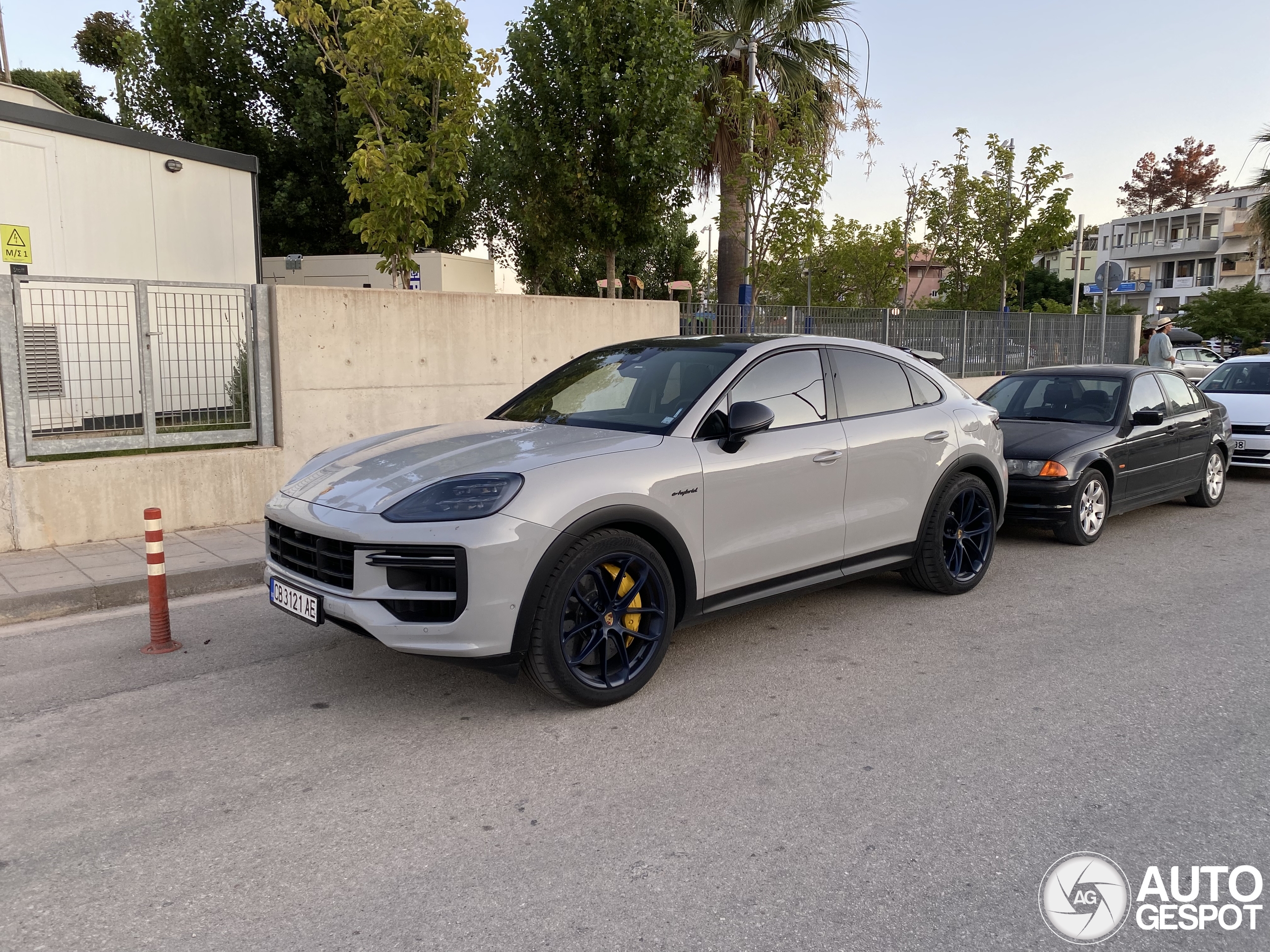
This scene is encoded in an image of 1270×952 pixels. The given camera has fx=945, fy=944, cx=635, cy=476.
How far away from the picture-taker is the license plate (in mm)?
4059

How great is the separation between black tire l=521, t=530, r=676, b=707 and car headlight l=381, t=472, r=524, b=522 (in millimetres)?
363

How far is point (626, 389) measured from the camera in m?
5.15

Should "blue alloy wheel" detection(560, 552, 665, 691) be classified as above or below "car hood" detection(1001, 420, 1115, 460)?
below

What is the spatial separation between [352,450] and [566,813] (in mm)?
2448

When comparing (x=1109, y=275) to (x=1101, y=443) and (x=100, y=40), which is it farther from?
(x=100, y=40)

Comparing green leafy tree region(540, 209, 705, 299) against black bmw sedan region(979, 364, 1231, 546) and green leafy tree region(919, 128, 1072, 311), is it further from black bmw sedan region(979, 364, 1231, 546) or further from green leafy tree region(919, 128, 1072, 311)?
black bmw sedan region(979, 364, 1231, 546)

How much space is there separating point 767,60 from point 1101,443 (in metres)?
15.1

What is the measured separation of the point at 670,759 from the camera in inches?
147

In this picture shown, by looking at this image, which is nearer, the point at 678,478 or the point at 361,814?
the point at 361,814

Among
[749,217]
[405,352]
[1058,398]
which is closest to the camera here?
[1058,398]

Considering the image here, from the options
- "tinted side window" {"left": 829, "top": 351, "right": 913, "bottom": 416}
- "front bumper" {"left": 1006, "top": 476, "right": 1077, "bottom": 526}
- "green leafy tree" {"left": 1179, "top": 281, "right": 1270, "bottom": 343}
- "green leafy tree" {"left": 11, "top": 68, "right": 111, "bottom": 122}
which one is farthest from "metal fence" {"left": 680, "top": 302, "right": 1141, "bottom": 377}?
"green leafy tree" {"left": 11, "top": 68, "right": 111, "bottom": 122}

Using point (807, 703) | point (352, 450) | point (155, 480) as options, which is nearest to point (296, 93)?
point (155, 480)

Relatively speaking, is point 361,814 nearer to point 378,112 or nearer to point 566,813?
point 566,813

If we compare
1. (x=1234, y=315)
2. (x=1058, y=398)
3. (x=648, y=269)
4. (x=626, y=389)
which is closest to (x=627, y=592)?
(x=626, y=389)
